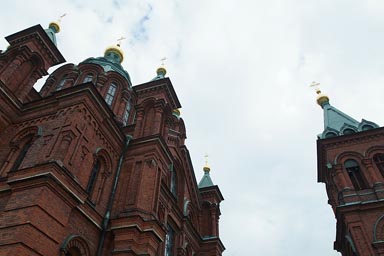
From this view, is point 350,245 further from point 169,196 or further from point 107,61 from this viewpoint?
point 107,61

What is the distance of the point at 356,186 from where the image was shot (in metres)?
20.6

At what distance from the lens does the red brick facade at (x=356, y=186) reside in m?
17.7

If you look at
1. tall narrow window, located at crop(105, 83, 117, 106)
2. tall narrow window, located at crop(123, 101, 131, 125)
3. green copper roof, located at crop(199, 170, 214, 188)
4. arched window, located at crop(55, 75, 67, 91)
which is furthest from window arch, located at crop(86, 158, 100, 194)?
green copper roof, located at crop(199, 170, 214, 188)

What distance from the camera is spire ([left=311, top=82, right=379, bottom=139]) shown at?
77.3 ft

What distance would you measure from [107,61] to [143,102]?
8.96m

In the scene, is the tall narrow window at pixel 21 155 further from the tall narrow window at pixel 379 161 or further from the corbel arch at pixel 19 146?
the tall narrow window at pixel 379 161

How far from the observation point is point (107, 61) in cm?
2372

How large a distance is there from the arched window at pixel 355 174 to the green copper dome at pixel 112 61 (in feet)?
51.0

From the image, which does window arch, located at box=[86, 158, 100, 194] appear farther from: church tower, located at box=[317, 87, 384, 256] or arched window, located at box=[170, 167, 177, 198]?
church tower, located at box=[317, 87, 384, 256]

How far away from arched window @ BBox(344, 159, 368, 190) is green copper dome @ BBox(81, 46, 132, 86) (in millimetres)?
15545

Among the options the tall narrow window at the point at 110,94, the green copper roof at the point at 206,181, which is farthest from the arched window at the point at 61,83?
the green copper roof at the point at 206,181

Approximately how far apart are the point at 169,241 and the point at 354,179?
484 inches

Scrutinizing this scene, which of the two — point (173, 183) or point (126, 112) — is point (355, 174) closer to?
point (173, 183)

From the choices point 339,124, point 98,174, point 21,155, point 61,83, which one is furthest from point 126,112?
point 339,124
